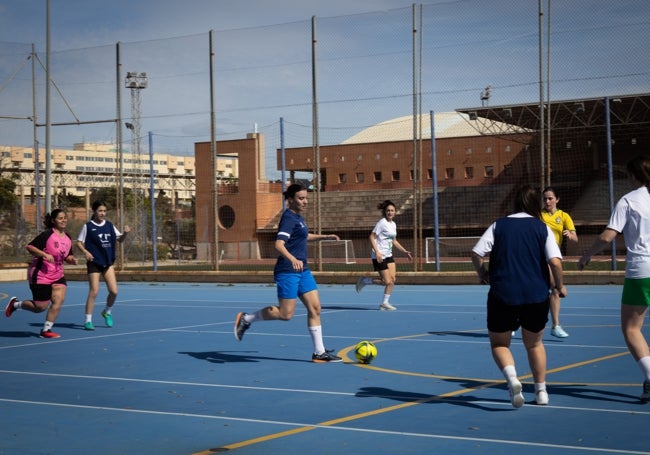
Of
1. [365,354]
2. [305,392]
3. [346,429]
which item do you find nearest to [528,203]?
[346,429]

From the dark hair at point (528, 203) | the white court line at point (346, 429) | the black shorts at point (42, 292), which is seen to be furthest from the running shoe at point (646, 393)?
the black shorts at point (42, 292)

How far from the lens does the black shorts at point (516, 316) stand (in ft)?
26.2

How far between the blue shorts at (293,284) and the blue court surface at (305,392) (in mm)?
818

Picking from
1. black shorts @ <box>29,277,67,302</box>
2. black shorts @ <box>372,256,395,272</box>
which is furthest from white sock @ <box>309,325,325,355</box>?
black shorts @ <box>372,256,395,272</box>

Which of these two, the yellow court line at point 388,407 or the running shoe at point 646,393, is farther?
the running shoe at point 646,393

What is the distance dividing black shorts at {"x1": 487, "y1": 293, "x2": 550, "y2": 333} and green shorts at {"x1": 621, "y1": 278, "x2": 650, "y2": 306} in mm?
828

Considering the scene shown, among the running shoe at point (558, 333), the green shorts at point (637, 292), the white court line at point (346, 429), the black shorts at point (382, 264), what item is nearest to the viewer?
the white court line at point (346, 429)

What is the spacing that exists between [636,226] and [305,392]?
339cm

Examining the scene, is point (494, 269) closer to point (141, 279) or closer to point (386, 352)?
point (386, 352)

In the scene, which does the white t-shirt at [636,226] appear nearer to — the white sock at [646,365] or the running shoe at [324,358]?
the white sock at [646,365]

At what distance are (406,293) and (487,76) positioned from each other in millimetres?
6128

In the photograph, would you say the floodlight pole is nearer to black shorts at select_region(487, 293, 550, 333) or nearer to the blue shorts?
the blue shorts

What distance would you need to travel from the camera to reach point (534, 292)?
314 inches

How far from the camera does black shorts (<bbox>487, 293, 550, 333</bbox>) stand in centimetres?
800
